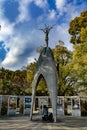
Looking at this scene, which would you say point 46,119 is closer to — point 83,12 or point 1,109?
point 1,109

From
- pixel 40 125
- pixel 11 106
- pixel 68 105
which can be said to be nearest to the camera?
pixel 40 125

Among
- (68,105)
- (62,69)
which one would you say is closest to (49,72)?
(68,105)

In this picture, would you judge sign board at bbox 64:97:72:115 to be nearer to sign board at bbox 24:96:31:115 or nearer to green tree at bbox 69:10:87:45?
sign board at bbox 24:96:31:115

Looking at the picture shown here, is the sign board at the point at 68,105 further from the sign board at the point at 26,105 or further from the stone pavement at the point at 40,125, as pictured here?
the stone pavement at the point at 40,125

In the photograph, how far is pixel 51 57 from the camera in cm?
1928

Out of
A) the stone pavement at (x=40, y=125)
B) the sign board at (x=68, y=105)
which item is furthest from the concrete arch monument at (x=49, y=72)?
the sign board at (x=68, y=105)

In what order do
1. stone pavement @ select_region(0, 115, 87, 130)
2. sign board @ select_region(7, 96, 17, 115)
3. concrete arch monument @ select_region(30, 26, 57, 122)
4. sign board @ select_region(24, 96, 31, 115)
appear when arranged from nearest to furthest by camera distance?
stone pavement @ select_region(0, 115, 87, 130) → concrete arch monument @ select_region(30, 26, 57, 122) → sign board @ select_region(7, 96, 17, 115) → sign board @ select_region(24, 96, 31, 115)

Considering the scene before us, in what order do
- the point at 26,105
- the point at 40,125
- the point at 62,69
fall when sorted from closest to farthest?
the point at 40,125 < the point at 26,105 < the point at 62,69

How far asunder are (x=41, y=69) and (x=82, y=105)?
1077 centimetres

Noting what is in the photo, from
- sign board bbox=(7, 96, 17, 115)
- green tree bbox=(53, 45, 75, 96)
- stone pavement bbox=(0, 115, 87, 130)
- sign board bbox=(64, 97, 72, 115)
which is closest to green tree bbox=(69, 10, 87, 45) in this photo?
green tree bbox=(53, 45, 75, 96)

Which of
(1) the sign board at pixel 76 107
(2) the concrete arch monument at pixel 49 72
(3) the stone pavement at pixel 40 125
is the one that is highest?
(2) the concrete arch monument at pixel 49 72

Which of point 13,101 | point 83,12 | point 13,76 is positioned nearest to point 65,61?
point 83,12

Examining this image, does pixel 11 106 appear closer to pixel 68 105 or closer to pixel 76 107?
pixel 68 105

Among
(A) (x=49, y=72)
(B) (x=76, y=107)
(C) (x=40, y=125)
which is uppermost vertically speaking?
(A) (x=49, y=72)
